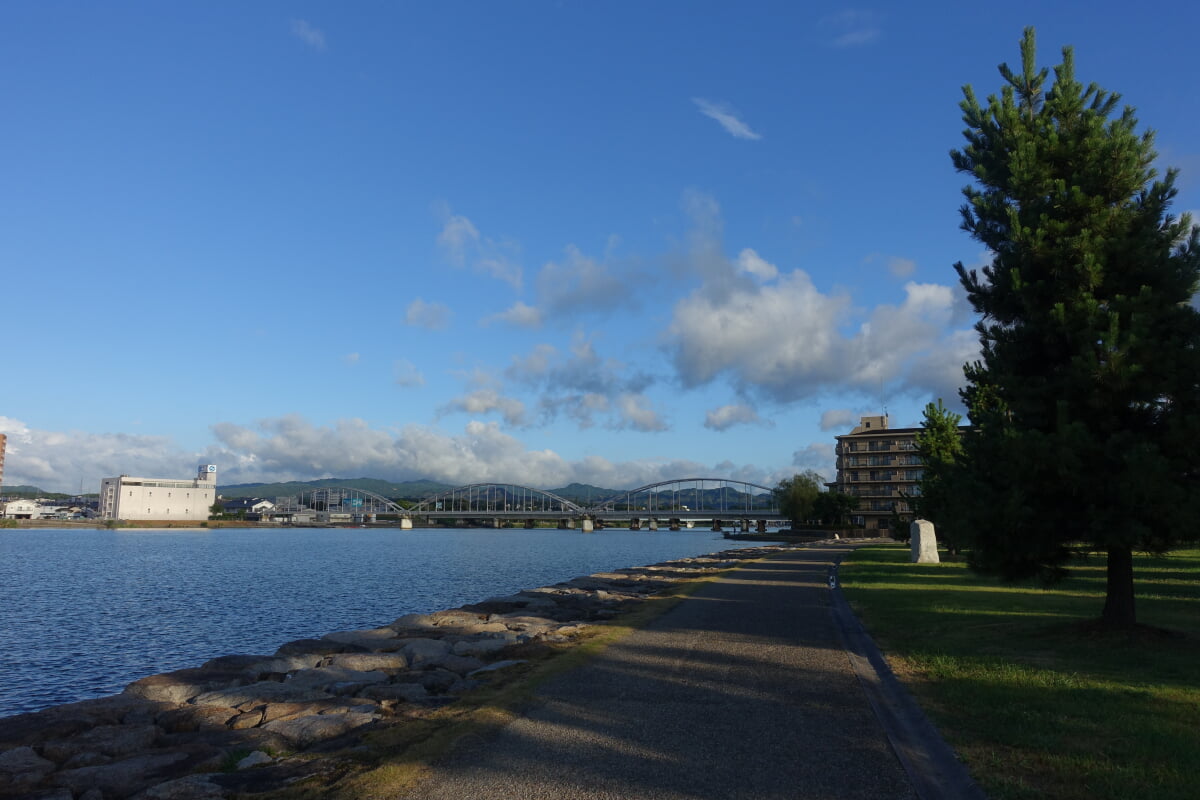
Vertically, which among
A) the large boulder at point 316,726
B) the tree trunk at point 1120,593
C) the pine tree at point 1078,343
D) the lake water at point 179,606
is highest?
the pine tree at point 1078,343

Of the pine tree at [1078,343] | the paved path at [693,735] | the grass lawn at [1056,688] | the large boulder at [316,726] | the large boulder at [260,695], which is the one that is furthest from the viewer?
the pine tree at [1078,343]

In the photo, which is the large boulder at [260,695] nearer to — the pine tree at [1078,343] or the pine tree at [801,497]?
the pine tree at [1078,343]

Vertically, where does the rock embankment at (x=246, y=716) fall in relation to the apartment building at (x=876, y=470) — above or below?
below

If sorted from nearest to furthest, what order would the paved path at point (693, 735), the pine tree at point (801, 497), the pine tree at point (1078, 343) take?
the paved path at point (693, 735)
the pine tree at point (1078, 343)
the pine tree at point (801, 497)

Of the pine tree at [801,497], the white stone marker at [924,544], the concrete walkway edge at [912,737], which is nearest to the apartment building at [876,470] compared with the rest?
the pine tree at [801,497]

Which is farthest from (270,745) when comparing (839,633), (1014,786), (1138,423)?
(1138,423)

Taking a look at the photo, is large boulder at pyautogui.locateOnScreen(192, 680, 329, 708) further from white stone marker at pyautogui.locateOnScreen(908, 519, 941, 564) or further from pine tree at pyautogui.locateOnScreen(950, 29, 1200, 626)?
white stone marker at pyautogui.locateOnScreen(908, 519, 941, 564)

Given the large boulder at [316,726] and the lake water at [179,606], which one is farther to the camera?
the lake water at [179,606]

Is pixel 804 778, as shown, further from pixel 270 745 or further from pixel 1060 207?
pixel 1060 207

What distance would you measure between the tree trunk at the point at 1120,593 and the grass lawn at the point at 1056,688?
449mm

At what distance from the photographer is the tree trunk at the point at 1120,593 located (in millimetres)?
15531

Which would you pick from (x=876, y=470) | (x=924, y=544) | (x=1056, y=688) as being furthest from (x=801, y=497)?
(x=1056, y=688)

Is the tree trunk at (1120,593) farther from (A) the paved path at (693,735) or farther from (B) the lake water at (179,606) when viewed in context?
(B) the lake water at (179,606)

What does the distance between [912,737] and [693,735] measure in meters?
2.56
